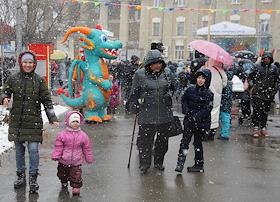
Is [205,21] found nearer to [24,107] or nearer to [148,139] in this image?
[148,139]

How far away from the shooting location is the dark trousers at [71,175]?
5.73m

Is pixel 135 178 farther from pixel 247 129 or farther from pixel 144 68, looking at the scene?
pixel 247 129

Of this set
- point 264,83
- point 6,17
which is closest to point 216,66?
point 264,83

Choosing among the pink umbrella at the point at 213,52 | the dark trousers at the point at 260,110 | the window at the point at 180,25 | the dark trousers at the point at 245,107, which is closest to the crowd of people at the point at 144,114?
the pink umbrella at the point at 213,52

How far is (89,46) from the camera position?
35.7ft

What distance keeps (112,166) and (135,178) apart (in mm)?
731

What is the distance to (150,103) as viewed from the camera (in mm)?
6781

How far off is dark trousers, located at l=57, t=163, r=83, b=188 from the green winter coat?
1.48ft

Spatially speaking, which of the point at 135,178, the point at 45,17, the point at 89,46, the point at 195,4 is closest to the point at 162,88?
the point at 135,178

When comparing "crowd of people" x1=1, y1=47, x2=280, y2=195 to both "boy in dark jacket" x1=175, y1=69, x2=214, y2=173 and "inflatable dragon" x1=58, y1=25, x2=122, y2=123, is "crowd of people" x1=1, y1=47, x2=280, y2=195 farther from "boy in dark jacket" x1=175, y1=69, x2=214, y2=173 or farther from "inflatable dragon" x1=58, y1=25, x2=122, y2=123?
"inflatable dragon" x1=58, y1=25, x2=122, y2=123

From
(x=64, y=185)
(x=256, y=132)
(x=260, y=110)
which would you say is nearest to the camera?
(x=64, y=185)

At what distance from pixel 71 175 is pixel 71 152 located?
268 millimetres

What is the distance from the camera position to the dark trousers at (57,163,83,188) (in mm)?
5730

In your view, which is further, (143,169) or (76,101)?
(76,101)
